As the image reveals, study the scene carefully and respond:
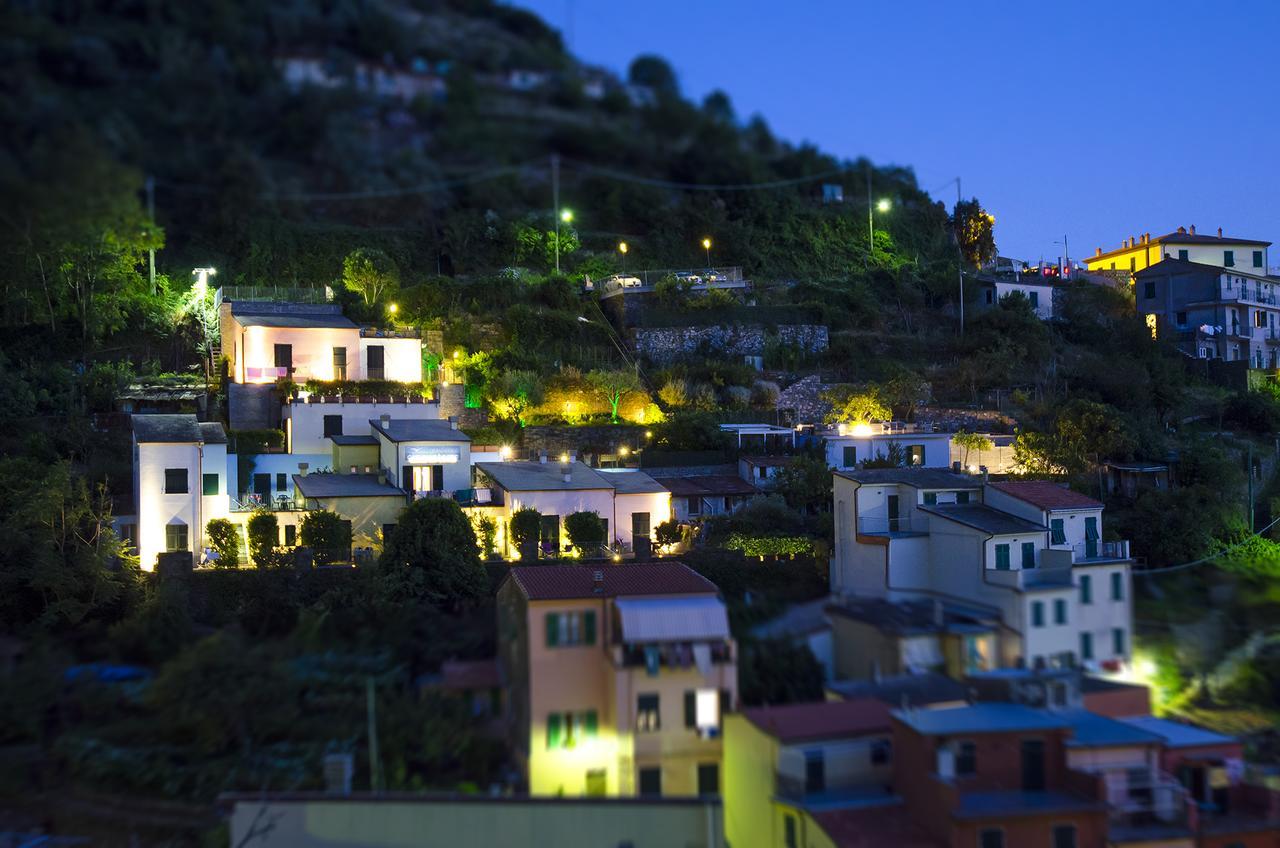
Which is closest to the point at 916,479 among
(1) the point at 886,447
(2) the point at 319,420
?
(1) the point at 886,447

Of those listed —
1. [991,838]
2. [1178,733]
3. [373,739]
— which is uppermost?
[1178,733]

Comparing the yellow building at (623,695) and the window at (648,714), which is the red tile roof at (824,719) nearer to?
the yellow building at (623,695)

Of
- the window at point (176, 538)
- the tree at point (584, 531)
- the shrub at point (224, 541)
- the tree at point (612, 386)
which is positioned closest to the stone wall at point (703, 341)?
the tree at point (612, 386)

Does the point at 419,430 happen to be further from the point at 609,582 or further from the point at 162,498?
the point at 609,582

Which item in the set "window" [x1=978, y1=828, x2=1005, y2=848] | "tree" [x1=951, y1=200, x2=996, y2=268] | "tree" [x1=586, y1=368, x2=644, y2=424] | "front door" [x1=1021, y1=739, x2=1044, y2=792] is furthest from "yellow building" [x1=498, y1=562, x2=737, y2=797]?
"tree" [x1=951, y1=200, x2=996, y2=268]

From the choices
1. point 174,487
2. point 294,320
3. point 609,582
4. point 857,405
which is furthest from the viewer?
point 857,405

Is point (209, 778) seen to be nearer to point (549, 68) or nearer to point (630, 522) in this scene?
point (549, 68)

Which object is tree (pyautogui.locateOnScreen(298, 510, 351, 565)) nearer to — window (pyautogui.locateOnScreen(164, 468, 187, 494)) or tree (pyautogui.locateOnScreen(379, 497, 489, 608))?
tree (pyautogui.locateOnScreen(379, 497, 489, 608))
